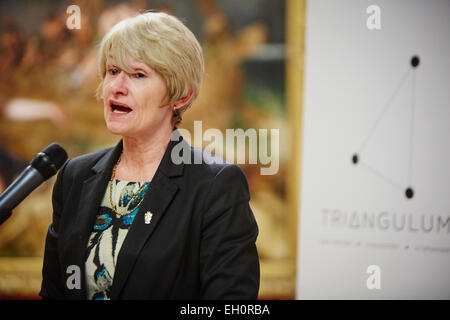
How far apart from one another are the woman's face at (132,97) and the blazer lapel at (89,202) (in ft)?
0.64

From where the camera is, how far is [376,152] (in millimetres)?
2781

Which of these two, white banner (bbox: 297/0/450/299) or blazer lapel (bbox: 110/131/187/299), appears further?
white banner (bbox: 297/0/450/299)

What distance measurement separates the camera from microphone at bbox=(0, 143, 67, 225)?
1326 millimetres

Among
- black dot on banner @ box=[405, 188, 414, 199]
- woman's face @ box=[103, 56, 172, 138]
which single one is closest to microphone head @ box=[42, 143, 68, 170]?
woman's face @ box=[103, 56, 172, 138]

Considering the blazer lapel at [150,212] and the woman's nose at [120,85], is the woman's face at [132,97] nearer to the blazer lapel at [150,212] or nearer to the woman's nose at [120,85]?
the woman's nose at [120,85]

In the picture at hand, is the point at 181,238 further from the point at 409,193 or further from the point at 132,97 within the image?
the point at 409,193

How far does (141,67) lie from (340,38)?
5.55 ft

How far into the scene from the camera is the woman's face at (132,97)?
5.29 ft

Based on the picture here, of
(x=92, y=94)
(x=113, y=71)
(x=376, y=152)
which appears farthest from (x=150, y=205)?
(x=92, y=94)

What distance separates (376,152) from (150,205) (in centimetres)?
166

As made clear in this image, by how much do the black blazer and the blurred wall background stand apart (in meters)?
2.09

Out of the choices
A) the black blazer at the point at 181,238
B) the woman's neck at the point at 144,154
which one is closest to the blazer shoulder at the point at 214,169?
the black blazer at the point at 181,238

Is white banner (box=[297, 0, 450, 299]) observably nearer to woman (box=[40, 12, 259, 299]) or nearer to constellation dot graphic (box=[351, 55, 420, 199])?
constellation dot graphic (box=[351, 55, 420, 199])
